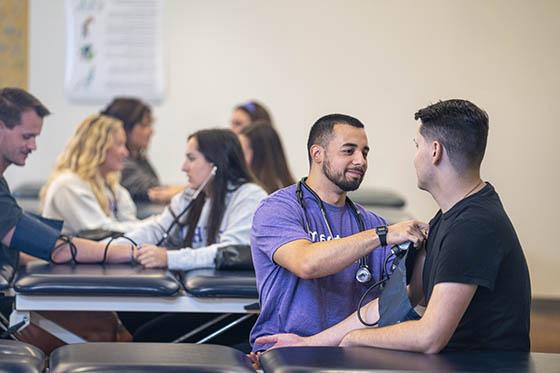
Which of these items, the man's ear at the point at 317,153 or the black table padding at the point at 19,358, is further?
the man's ear at the point at 317,153

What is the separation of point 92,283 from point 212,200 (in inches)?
29.3

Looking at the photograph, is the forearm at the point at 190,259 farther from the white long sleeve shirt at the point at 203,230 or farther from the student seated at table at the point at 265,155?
the student seated at table at the point at 265,155

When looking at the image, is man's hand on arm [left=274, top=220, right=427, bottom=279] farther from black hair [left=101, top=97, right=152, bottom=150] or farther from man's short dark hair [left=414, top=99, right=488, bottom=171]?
black hair [left=101, top=97, right=152, bottom=150]

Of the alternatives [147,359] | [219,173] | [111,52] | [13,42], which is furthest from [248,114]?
[147,359]

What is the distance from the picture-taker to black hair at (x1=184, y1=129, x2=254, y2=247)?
3908 millimetres

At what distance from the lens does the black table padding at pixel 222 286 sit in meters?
3.37

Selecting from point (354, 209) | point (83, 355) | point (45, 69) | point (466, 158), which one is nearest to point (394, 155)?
point (45, 69)

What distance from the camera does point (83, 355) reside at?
2262mm

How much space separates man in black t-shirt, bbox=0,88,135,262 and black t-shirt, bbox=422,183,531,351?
1635 millimetres

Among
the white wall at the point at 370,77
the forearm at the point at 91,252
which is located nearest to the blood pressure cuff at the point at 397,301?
the forearm at the point at 91,252

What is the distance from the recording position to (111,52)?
6.54 meters

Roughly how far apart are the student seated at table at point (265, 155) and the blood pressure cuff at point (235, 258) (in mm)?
1080

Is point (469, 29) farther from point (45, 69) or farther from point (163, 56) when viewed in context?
point (45, 69)

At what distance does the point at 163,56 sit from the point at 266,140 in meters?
1.92
